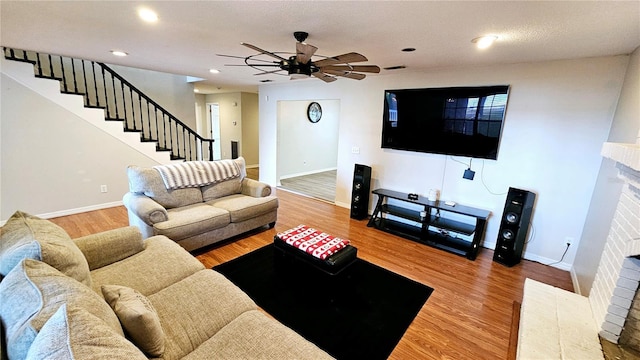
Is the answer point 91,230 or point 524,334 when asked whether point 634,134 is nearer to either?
point 524,334

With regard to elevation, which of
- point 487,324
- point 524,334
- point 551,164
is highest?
point 551,164

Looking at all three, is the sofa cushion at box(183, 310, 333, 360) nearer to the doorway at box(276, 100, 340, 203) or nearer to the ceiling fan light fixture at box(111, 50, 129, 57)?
the ceiling fan light fixture at box(111, 50, 129, 57)

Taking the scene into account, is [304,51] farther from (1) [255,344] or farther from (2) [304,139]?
(2) [304,139]

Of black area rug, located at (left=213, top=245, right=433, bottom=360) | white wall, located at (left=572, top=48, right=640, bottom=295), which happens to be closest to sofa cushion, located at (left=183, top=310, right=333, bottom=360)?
black area rug, located at (left=213, top=245, right=433, bottom=360)

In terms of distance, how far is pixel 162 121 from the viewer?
593 centimetres

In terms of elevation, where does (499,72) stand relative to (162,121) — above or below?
above

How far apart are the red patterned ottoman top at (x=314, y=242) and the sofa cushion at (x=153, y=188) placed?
152cm

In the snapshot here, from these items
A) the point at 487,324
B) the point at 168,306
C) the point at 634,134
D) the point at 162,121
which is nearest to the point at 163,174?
the point at 168,306

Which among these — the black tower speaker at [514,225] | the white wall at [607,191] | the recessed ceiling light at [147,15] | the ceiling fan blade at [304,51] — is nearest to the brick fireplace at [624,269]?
the white wall at [607,191]

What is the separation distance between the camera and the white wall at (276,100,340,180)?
6637 millimetres

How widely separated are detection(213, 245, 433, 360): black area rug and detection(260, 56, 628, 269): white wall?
1.70 m

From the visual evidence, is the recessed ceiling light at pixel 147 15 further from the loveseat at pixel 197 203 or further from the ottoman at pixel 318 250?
the ottoman at pixel 318 250

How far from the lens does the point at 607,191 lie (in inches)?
98.4

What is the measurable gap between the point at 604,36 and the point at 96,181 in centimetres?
641
